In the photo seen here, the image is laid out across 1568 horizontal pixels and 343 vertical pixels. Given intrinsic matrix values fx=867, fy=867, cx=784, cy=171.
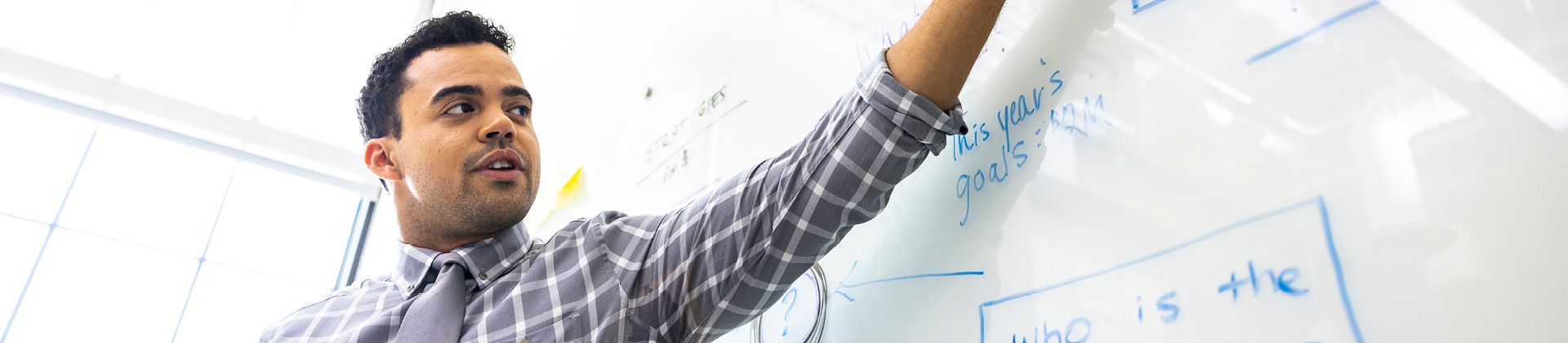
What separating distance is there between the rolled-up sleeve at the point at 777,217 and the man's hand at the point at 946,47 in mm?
11

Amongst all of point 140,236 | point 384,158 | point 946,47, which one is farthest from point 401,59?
point 140,236

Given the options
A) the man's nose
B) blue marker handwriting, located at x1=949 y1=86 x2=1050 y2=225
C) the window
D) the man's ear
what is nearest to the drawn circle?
blue marker handwriting, located at x1=949 y1=86 x2=1050 y2=225

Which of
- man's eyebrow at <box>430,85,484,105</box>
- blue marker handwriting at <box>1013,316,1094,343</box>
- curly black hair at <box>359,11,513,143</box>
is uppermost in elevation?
curly black hair at <box>359,11,513,143</box>

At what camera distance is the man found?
523mm

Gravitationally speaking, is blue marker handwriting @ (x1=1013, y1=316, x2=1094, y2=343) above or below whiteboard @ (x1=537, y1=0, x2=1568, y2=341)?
below

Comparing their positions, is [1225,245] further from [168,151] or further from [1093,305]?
[168,151]

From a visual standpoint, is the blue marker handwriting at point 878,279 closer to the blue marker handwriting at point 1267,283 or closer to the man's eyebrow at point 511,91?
the blue marker handwriting at point 1267,283

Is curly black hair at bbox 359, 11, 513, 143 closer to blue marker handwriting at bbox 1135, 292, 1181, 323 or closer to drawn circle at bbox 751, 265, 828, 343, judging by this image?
drawn circle at bbox 751, 265, 828, 343

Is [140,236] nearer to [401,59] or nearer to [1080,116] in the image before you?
[401,59]

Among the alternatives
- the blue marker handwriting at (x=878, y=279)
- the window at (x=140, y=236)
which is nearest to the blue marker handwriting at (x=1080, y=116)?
the blue marker handwriting at (x=878, y=279)

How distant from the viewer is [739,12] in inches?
39.8

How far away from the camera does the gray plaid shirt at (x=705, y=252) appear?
53 cm

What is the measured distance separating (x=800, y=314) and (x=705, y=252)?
0.51 ft

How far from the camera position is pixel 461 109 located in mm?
850
